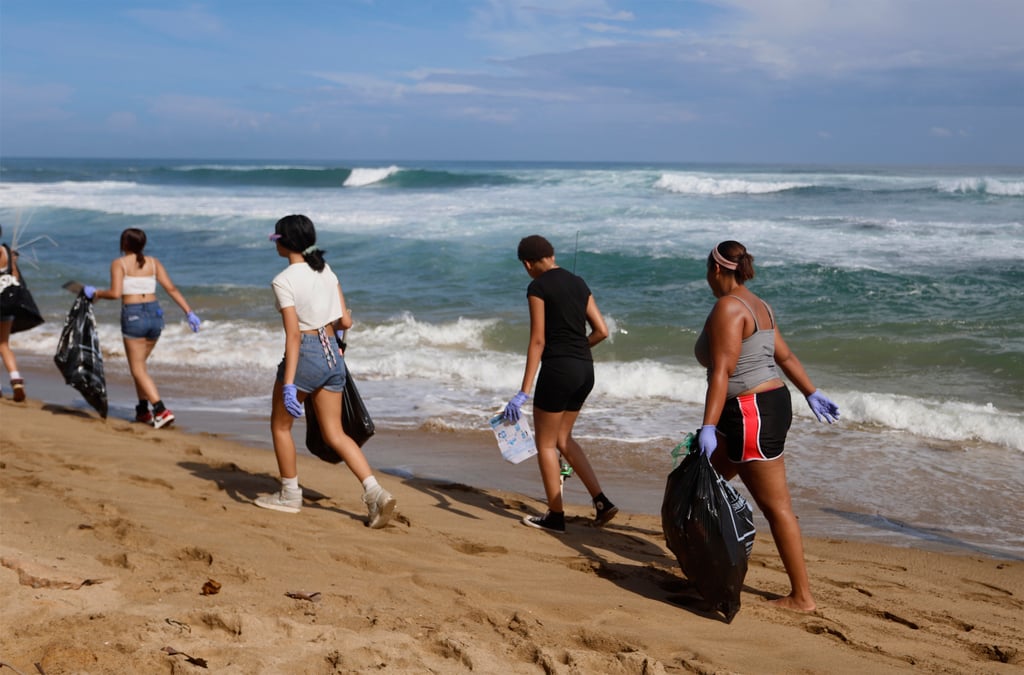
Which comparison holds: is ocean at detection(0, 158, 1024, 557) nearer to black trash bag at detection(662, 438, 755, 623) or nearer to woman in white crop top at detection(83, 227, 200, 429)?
woman in white crop top at detection(83, 227, 200, 429)

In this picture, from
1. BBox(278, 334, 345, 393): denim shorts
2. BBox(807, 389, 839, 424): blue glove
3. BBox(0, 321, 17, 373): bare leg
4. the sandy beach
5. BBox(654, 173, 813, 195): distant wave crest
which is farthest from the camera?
BBox(654, 173, 813, 195): distant wave crest

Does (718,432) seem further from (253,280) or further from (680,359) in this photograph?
(253,280)

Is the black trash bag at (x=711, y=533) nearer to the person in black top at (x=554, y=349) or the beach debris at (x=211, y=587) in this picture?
the person in black top at (x=554, y=349)

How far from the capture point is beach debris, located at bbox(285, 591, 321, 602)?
3725 mm

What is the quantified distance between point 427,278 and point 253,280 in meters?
3.33

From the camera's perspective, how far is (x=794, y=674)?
3.35 m

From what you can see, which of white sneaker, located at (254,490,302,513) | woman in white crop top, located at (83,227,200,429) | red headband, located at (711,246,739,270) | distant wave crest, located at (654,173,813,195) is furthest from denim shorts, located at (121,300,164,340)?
distant wave crest, located at (654,173,813,195)

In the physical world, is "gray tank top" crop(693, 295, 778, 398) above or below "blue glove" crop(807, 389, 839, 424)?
above

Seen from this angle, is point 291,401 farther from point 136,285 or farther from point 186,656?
point 136,285

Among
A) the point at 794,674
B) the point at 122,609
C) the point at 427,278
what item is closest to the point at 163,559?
the point at 122,609

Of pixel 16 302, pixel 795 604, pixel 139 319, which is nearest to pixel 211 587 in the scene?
pixel 795 604

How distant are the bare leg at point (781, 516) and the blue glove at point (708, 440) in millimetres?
229

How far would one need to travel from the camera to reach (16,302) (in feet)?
27.5

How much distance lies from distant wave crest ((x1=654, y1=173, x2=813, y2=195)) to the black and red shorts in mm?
30327
